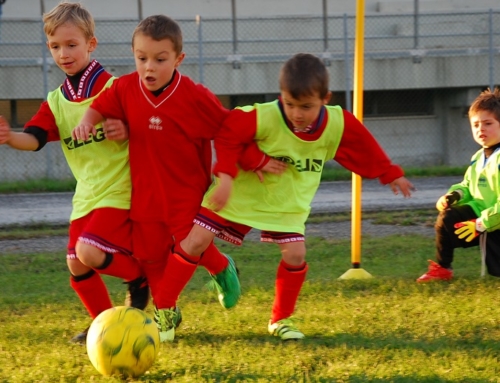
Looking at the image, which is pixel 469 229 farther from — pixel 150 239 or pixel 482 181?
pixel 150 239

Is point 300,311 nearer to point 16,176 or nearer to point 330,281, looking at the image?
point 330,281

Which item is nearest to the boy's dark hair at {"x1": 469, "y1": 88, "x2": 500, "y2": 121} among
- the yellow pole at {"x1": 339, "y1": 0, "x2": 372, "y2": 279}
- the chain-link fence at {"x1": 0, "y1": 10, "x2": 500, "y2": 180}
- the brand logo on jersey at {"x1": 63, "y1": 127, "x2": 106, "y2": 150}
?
the yellow pole at {"x1": 339, "y1": 0, "x2": 372, "y2": 279}

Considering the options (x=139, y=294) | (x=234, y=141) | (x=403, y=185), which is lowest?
(x=139, y=294)

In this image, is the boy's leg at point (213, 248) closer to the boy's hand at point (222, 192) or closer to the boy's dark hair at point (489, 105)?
the boy's hand at point (222, 192)


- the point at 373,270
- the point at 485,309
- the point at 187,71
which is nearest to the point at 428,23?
the point at 187,71

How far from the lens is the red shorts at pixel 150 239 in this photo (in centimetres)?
495

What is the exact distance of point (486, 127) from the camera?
20.5 ft

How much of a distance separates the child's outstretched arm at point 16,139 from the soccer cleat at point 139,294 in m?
1.01

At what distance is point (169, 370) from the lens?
13.7 ft

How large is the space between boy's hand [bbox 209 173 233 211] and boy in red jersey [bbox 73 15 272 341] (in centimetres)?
25

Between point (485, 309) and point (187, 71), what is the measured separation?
12.6m

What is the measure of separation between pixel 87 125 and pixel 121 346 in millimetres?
1230

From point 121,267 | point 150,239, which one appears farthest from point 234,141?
point 121,267

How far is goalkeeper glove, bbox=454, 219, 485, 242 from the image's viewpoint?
20.1ft
